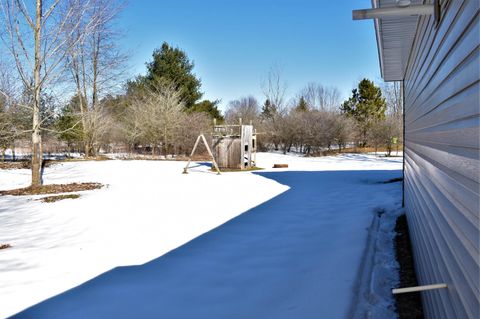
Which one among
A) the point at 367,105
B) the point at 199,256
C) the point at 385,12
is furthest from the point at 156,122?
the point at 385,12

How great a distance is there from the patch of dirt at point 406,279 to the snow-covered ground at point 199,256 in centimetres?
12

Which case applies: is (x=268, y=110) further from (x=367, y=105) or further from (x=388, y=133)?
(x=388, y=133)

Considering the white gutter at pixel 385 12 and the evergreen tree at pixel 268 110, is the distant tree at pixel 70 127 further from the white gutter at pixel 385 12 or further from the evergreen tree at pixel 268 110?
the white gutter at pixel 385 12

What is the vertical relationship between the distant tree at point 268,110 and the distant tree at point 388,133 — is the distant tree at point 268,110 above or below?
above

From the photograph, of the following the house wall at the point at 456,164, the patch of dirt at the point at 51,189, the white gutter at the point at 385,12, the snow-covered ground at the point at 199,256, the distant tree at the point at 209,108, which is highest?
the distant tree at the point at 209,108

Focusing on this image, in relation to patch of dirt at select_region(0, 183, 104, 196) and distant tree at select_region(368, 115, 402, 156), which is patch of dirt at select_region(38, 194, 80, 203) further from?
distant tree at select_region(368, 115, 402, 156)

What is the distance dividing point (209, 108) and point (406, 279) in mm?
31302

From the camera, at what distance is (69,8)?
10359 mm

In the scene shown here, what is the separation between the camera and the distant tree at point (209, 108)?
Result: 32.2 metres

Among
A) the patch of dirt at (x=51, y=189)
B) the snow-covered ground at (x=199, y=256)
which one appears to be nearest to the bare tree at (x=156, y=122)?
the patch of dirt at (x=51, y=189)

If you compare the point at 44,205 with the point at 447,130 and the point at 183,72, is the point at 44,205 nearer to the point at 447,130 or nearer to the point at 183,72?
the point at 447,130

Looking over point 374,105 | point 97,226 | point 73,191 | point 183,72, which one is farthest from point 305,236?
point 374,105

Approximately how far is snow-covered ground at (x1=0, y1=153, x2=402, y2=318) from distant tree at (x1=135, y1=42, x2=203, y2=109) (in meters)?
24.5

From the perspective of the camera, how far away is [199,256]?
4.43 meters
